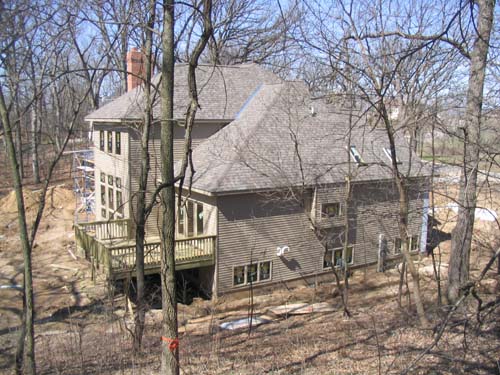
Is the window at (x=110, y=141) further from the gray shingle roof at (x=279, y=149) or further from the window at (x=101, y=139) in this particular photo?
the gray shingle roof at (x=279, y=149)

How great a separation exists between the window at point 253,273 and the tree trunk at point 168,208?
10.8 meters

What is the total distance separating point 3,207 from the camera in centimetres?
2911

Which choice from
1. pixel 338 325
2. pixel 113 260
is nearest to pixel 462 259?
pixel 338 325

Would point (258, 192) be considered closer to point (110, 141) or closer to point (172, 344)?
point (110, 141)

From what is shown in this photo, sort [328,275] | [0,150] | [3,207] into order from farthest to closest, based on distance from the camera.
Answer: [0,150] → [3,207] → [328,275]

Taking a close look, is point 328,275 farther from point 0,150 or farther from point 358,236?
point 0,150

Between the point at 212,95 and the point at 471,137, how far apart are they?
12566 millimetres

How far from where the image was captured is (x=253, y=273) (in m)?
17.5

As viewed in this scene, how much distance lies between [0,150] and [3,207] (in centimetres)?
2077

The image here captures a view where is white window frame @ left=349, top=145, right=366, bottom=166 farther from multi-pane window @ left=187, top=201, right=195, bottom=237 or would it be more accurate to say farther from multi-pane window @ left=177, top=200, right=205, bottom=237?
multi-pane window @ left=187, top=201, right=195, bottom=237

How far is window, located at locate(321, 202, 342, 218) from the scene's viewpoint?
18250mm

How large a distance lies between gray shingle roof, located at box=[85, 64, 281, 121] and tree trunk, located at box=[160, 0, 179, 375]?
12526 mm

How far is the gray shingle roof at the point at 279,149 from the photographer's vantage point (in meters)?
16.9

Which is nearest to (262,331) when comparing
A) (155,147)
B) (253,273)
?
(253,273)
